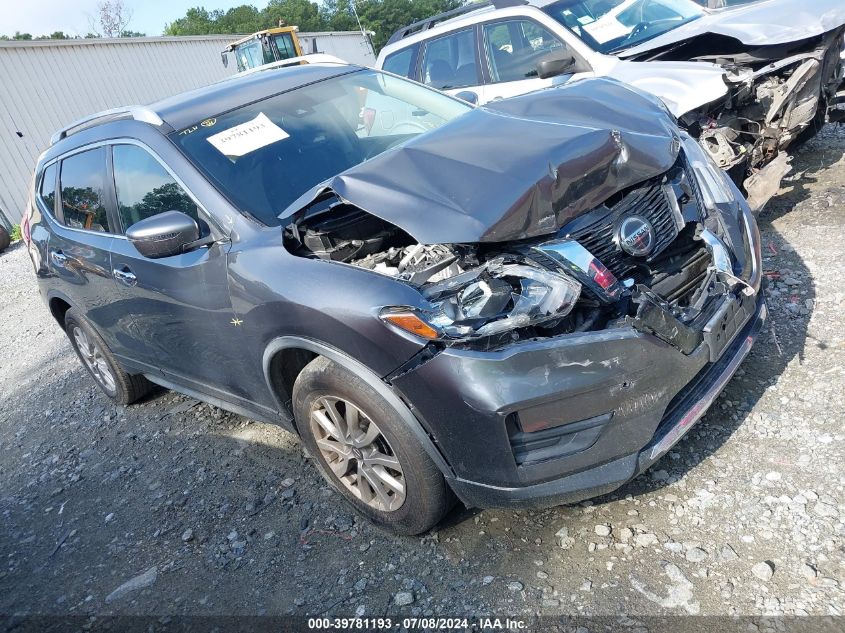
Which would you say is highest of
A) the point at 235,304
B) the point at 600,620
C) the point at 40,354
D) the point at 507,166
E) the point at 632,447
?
the point at 507,166

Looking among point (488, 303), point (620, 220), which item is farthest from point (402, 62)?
point (488, 303)

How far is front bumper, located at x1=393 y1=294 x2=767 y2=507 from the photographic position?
218 cm

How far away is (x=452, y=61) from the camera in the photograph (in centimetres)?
662

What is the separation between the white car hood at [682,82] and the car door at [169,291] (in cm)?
335

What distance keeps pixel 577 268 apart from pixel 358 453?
1177 mm

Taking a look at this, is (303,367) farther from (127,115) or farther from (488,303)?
(127,115)

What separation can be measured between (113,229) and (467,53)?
4093 millimetres

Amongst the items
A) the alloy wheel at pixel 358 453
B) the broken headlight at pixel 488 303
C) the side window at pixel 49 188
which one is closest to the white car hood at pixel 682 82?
the broken headlight at pixel 488 303

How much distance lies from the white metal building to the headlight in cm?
1374

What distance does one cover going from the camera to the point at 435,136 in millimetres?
2992

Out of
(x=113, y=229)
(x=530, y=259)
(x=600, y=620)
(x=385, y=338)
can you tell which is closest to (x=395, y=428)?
(x=385, y=338)

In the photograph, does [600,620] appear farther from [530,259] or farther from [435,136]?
[435,136]

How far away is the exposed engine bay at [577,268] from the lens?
2266mm

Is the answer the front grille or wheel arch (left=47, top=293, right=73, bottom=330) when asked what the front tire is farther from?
wheel arch (left=47, top=293, right=73, bottom=330)
